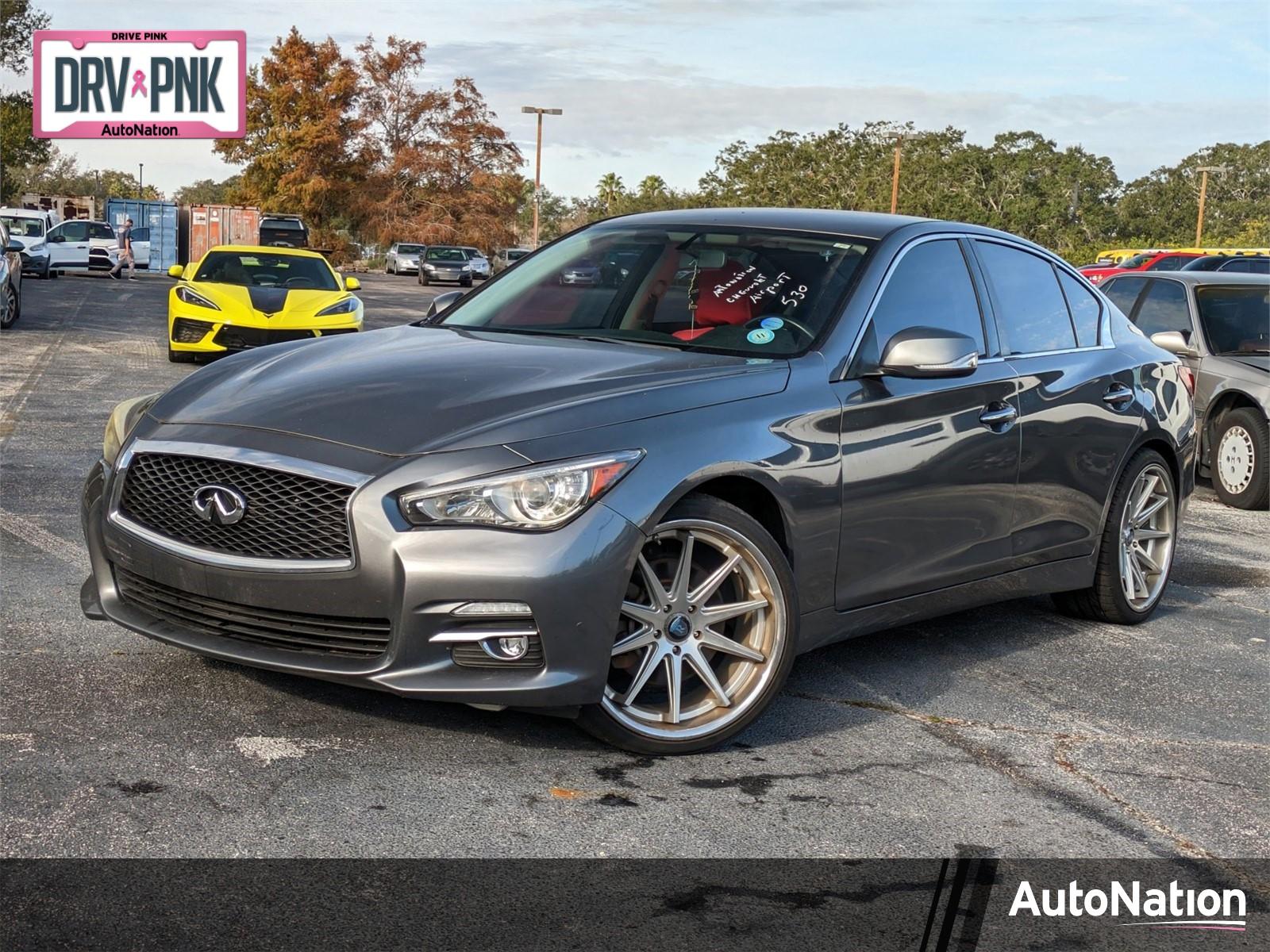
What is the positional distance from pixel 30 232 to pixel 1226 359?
122 feet

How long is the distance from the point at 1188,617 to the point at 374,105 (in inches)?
3158

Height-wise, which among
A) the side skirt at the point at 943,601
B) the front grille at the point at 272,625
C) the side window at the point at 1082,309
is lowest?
the side skirt at the point at 943,601

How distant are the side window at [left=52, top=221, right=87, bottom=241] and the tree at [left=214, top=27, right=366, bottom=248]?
40.4 meters

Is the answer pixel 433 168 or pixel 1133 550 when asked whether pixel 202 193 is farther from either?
pixel 1133 550

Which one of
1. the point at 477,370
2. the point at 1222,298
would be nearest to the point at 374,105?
the point at 1222,298

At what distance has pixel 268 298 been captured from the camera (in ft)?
57.7

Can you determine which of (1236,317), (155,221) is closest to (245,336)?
(1236,317)

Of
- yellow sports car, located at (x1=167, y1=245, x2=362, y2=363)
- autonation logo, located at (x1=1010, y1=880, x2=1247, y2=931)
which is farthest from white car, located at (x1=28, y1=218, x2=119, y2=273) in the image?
autonation logo, located at (x1=1010, y1=880, x2=1247, y2=931)

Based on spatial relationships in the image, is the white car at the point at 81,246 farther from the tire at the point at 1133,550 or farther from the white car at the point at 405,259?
the tire at the point at 1133,550

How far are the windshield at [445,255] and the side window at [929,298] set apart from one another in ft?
168

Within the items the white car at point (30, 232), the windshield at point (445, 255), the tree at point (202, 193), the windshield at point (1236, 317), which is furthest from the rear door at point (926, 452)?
the tree at point (202, 193)

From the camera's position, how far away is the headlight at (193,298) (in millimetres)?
17316

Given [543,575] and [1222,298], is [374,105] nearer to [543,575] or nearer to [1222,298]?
[1222,298]

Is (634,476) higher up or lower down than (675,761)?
higher up
